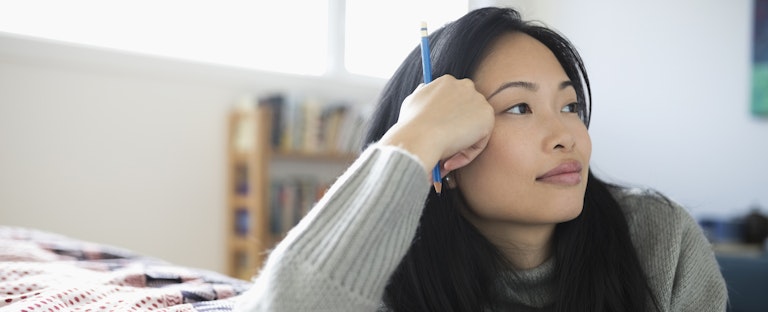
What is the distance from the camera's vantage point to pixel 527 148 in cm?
93

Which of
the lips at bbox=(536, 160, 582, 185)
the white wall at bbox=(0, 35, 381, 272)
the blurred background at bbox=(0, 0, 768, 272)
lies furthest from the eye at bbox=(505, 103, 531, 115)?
the white wall at bbox=(0, 35, 381, 272)

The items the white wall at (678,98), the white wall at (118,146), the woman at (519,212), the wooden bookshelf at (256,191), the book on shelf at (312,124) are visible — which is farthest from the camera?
the white wall at (678,98)

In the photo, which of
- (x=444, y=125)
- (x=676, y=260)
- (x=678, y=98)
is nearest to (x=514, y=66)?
(x=444, y=125)

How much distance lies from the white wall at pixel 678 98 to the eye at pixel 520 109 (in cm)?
273

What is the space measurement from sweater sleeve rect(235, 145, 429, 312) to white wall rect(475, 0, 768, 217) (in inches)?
121

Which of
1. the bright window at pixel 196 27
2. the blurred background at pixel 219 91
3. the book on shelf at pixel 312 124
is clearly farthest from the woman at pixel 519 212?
the bright window at pixel 196 27

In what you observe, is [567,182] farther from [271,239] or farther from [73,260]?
[271,239]

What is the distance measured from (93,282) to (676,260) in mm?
904

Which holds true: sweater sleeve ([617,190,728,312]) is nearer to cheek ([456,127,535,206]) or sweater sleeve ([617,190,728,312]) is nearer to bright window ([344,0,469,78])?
cheek ([456,127,535,206])

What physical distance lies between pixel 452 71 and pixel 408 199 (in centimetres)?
34

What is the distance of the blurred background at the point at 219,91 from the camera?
2.53 m

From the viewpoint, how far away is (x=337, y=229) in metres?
0.69

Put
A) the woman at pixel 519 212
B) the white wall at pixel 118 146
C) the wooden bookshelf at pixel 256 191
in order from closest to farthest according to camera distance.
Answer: the woman at pixel 519 212 < the white wall at pixel 118 146 < the wooden bookshelf at pixel 256 191

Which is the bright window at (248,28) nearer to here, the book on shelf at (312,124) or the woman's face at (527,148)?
the book on shelf at (312,124)
